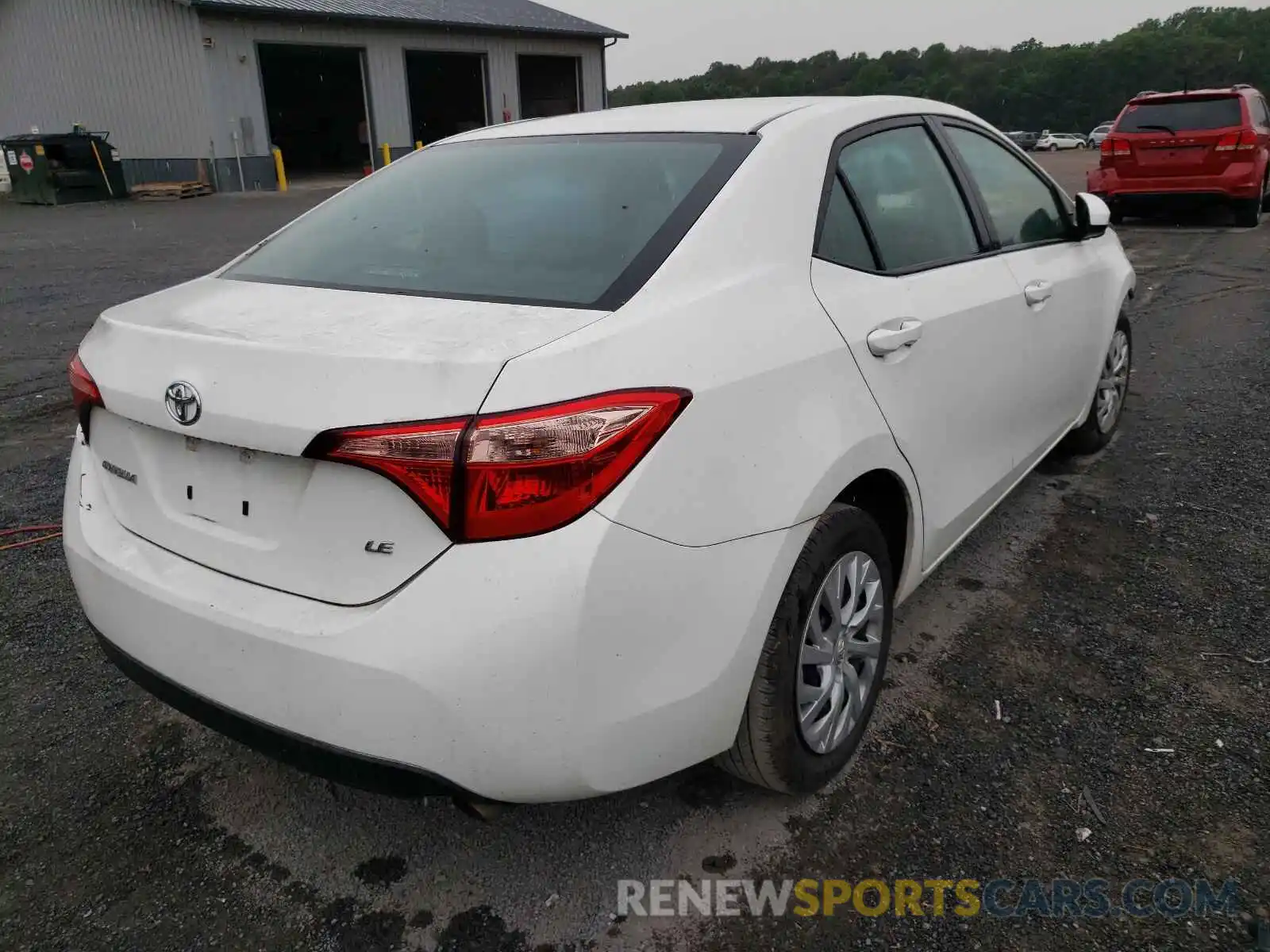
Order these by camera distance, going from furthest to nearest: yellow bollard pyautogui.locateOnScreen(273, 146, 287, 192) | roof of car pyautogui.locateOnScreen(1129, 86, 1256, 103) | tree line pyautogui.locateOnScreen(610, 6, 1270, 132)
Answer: tree line pyautogui.locateOnScreen(610, 6, 1270, 132) < yellow bollard pyautogui.locateOnScreen(273, 146, 287, 192) < roof of car pyautogui.locateOnScreen(1129, 86, 1256, 103)

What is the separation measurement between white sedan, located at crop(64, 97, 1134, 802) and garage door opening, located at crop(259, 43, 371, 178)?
30.0m

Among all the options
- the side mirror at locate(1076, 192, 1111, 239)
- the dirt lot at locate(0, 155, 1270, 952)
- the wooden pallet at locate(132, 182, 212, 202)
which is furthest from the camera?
→ the wooden pallet at locate(132, 182, 212, 202)

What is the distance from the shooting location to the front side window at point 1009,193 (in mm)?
3172

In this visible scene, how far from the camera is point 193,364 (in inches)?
70.3

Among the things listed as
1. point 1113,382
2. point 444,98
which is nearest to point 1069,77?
point 444,98

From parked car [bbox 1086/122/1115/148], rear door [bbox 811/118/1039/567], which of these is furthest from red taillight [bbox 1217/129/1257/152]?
parked car [bbox 1086/122/1115/148]

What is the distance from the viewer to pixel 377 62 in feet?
76.4

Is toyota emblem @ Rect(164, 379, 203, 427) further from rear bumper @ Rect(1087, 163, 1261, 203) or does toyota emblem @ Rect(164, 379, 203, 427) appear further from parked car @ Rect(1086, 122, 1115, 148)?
parked car @ Rect(1086, 122, 1115, 148)

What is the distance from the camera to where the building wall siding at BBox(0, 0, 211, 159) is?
20.8 meters

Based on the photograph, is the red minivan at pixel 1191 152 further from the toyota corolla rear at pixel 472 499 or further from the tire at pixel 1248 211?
the toyota corolla rear at pixel 472 499

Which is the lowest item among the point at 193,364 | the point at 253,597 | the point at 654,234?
the point at 253,597

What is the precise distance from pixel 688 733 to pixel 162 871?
1.24 meters

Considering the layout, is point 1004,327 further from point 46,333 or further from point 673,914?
point 46,333

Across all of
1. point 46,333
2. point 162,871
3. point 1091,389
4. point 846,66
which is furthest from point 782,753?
point 846,66
